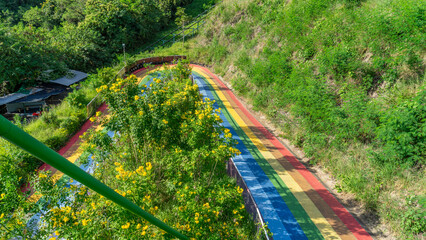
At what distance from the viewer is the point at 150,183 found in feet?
20.1

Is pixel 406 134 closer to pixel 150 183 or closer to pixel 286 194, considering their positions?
pixel 286 194

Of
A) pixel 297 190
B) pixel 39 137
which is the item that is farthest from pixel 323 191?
pixel 39 137

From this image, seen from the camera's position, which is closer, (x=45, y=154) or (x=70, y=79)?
(x=45, y=154)

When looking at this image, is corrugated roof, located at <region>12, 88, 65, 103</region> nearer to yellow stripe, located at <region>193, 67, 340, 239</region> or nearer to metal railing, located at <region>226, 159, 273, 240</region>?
yellow stripe, located at <region>193, 67, 340, 239</region>

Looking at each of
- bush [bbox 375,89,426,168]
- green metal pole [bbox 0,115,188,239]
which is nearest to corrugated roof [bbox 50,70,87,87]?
bush [bbox 375,89,426,168]

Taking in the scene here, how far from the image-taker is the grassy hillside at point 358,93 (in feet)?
29.1

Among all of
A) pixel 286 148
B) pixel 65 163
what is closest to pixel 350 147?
pixel 286 148

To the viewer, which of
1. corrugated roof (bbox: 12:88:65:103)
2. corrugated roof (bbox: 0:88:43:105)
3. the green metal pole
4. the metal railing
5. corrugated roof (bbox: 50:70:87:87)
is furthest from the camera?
corrugated roof (bbox: 50:70:87:87)

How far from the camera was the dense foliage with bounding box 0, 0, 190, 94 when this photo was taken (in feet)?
66.9

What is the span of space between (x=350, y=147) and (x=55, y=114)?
1707 cm

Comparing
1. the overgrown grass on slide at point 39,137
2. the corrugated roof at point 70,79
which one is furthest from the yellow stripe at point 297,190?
the corrugated roof at point 70,79

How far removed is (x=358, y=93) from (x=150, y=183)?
406 inches

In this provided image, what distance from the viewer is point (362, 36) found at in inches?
523

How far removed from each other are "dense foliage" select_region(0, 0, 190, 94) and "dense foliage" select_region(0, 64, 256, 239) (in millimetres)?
17155
